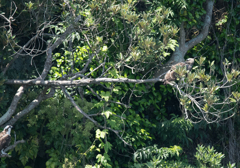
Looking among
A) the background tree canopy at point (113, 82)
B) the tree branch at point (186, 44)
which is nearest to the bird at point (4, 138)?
the background tree canopy at point (113, 82)

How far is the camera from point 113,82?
4035 millimetres

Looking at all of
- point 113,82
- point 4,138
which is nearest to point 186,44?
point 113,82

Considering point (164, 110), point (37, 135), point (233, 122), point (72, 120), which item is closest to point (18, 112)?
point (37, 135)

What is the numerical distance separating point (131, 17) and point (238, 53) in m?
3.06

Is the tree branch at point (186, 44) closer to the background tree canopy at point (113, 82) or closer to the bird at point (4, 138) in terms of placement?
the background tree canopy at point (113, 82)

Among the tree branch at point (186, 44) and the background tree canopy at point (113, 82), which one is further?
the tree branch at point (186, 44)

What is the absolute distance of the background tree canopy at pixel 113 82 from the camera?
3.55 m

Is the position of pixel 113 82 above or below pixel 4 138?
above

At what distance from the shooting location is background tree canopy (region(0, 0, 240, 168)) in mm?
3554

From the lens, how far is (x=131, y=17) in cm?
342

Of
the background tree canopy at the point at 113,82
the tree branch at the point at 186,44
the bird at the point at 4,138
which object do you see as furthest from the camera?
the tree branch at the point at 186,44

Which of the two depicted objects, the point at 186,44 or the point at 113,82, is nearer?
the point at 113,82

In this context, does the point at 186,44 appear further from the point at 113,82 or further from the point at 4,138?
the point at 4,138

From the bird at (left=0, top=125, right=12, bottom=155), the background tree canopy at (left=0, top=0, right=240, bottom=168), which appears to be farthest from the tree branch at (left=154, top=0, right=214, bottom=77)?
the bird at (left=0, top=125, right=12, bottom=155)
